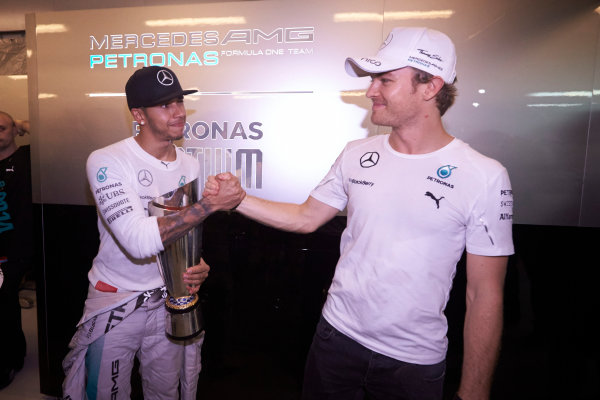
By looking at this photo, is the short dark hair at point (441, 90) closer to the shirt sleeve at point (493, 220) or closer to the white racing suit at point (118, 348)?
the shirt sleeve at point (493, 220)

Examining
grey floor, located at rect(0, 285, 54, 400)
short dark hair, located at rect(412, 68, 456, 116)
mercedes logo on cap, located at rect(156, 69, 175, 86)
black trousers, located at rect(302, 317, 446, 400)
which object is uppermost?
mercedes logo on cap, located at rect(156, 69, 175, 86)

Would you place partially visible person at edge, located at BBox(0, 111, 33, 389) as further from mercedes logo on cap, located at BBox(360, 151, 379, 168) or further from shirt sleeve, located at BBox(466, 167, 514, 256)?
shirt sleeve, located at BBox(466, 167, 514, 256)

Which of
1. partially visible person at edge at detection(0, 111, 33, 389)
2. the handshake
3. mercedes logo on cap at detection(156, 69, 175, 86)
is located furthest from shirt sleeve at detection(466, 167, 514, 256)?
partially visible person at edge at detection(0, 111, 33, 389)

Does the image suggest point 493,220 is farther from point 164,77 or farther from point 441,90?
point 164,77

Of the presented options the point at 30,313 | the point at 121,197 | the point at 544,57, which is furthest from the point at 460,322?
the point at 30,313

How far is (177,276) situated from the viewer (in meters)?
1.65

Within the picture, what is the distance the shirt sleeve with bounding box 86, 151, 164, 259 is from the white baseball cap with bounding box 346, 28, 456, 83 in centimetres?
109

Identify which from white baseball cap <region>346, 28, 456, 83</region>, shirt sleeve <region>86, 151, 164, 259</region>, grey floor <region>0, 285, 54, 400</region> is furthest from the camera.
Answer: grey floor <region>0, 285, 54, 400</region>

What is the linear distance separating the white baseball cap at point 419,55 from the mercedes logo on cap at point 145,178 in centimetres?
111

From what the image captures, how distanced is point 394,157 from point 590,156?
1.52m

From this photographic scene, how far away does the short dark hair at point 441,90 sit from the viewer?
139cm

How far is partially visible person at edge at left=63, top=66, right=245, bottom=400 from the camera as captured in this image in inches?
62.9

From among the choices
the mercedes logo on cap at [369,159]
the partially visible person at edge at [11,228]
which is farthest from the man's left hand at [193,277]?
the partially visible person at edge at [11,228]

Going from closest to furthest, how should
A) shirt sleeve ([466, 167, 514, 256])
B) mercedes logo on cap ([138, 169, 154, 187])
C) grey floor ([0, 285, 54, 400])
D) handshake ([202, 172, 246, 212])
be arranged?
shirt sleeve ([466, 167, 514, 256]) < handshake ([202, 172, 246, 212]) < mercedes logo on cap ([138, 169, 154, 187]) < grey floor ([0, 285, 54, 400])
